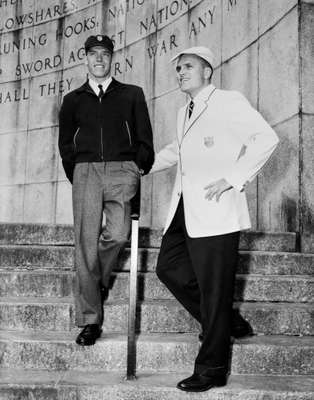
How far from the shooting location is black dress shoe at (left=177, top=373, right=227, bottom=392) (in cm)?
285

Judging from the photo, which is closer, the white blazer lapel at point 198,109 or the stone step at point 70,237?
the white blazer lapel at point 198,109

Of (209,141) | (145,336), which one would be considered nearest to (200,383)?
(145,336)

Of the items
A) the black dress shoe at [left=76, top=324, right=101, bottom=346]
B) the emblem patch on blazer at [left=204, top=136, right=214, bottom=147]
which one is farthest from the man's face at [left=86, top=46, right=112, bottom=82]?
the black dress shoe at [left=76, top=324, right=101, bottom=346]

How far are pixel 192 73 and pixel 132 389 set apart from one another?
68.1 inches

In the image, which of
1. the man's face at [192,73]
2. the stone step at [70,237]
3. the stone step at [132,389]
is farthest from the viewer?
the stone step at [70,237]

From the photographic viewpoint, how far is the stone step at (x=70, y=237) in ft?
15.6

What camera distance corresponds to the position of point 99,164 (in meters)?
3.44

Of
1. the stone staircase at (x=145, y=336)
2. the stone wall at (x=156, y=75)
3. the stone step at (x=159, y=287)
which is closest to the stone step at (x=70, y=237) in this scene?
the stone staircase at (x=145, y=336)

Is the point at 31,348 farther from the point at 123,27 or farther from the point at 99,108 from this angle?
the point at 123,27

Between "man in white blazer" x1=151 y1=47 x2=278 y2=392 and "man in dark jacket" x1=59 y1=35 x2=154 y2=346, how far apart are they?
0.35 metres

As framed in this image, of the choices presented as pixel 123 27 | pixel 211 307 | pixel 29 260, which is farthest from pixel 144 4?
pixel 211 307

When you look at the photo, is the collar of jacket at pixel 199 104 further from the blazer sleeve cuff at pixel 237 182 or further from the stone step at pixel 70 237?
the stone step at pixel 70 237

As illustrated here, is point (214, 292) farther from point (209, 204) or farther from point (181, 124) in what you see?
point (181, 124)

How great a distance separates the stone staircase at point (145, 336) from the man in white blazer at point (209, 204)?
30 cm
